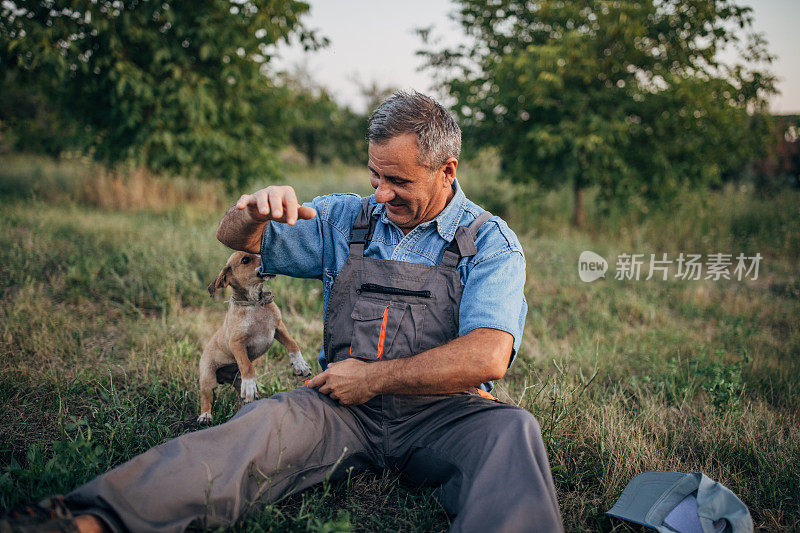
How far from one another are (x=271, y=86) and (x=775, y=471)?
8938 mm

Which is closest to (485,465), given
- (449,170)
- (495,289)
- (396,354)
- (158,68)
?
(396,354)

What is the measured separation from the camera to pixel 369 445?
2.43 m

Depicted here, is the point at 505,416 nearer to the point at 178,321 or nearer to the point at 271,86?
the point at 178,321

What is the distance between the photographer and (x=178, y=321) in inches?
165

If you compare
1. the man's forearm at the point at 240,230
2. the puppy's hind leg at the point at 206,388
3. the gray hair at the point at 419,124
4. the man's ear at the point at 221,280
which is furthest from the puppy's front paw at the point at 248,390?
the gray hair at the point at 419,124

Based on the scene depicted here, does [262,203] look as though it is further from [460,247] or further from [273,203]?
[460,247]

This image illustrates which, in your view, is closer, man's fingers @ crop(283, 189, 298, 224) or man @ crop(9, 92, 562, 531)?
man @ crop(9, 92, 562, 531)

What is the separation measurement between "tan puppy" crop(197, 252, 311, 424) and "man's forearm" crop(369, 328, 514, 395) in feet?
1.63

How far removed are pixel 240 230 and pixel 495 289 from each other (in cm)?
119

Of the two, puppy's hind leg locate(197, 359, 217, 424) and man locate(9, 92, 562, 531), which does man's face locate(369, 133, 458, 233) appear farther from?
puppy's hind leg locate(197, 359, 217, 424)

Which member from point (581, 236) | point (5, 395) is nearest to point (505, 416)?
point (5, 395)

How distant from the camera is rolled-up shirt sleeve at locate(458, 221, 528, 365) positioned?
88.5 inches

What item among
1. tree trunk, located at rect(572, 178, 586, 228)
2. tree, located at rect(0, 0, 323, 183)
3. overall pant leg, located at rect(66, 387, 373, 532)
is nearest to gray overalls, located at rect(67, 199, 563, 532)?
overall pant leg, located at rect(66, 387, 373, 532)

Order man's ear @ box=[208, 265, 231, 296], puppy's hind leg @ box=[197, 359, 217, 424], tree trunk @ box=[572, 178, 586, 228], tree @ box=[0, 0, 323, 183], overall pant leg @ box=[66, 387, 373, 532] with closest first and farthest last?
overall pant leg @ box=[66, 387, 373, 532] → man's ear @ box=[208, 265, 231, 296] → puppy's hind leg @ box=[197, 359, 217, 424] → tree @ box=[0, 0, 323, 183] → tree trunk @ box=[572, 178, 586, 228]
